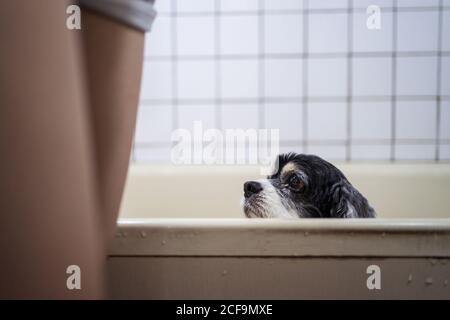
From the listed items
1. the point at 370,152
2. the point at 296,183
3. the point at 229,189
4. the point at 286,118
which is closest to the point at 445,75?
the point at 370,152

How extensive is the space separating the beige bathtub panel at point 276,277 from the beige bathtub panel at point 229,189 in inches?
9.6

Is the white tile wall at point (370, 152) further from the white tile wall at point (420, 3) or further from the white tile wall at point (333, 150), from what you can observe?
the white tile wall at point (420, 3)

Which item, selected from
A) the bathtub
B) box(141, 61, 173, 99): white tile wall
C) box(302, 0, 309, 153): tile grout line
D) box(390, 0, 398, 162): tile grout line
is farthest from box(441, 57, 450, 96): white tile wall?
box(141, 61, 173, 99): white tile wall

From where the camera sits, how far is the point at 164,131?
1.21 metres

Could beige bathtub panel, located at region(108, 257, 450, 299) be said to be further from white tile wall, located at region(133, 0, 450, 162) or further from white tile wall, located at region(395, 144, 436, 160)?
white tile wall, located at region(395, 144, 436, 160)

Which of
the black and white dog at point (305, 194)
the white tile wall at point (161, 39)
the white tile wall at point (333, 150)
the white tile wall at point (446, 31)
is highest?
the white tile wall at point (161, 39)

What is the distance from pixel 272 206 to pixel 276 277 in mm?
131

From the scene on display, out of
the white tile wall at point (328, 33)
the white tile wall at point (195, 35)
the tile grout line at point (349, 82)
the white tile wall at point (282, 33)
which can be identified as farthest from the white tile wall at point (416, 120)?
the white tile wall at point (195, 35)

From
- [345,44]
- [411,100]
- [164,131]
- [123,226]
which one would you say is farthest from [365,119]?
[123,226]

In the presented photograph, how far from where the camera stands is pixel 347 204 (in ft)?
2.18

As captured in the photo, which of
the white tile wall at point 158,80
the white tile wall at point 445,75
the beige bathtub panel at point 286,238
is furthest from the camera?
the white tile wall at point 158,80

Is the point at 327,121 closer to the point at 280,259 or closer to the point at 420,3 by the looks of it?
the point at 420,3

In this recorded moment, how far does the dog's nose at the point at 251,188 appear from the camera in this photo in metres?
0.70

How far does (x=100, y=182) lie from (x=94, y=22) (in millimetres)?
203
